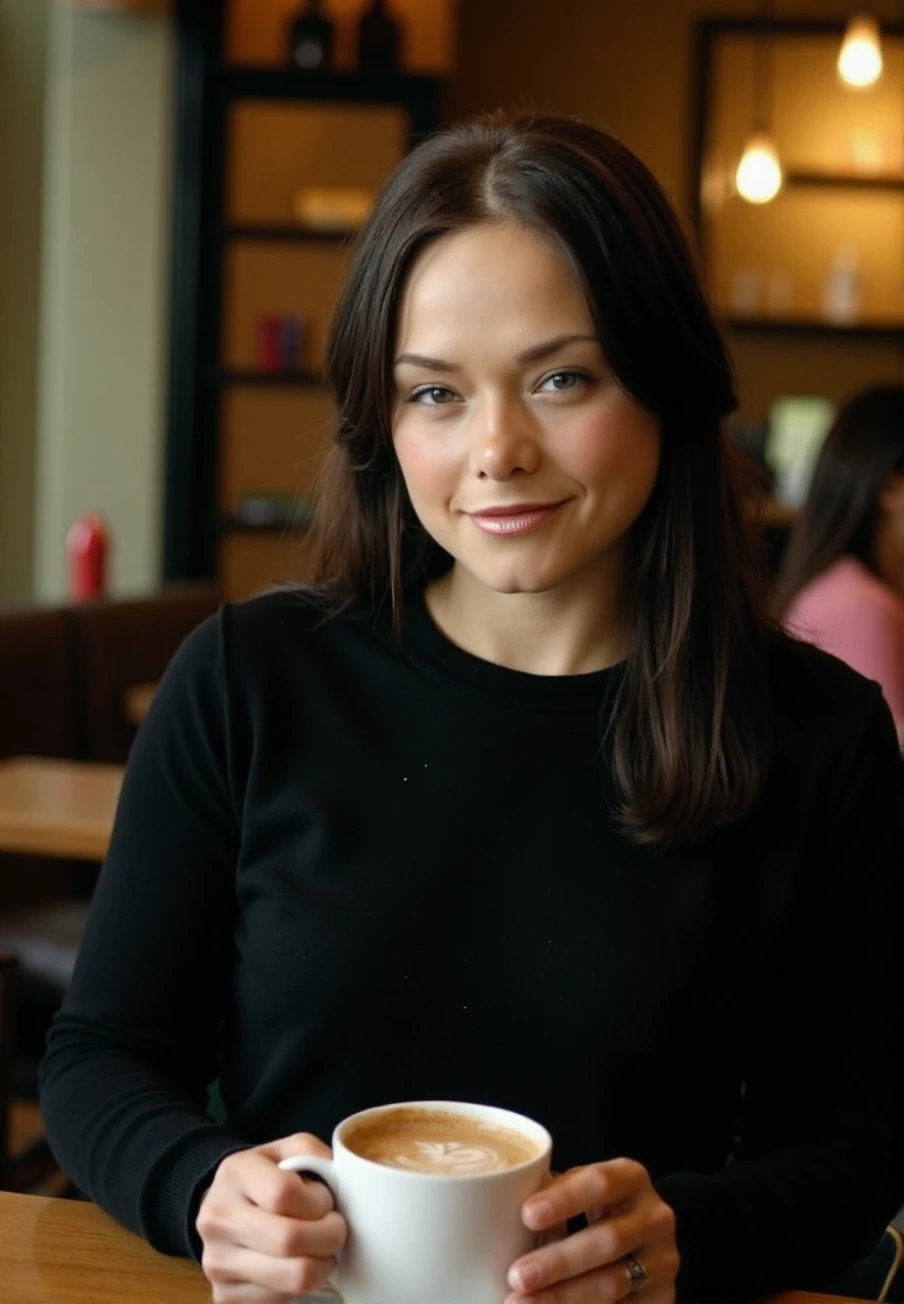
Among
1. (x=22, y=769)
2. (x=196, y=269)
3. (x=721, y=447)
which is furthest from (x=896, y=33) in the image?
(x=721, y=447)

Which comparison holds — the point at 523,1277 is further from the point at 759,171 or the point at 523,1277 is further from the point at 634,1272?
the point at 759,171

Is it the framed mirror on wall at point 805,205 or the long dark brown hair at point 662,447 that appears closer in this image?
the long dark brown hair at point 662,447

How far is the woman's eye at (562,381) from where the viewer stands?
1242 mm

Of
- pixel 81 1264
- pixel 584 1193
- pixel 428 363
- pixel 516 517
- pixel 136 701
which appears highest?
pixel 428 363

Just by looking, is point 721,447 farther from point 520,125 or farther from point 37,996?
point 37,996

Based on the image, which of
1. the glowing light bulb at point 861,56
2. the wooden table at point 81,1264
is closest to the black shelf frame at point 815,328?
the glowing light bulb at point 861,56

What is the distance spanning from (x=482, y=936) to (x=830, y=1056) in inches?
10.6

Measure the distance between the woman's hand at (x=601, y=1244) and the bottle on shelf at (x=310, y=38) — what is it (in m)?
5.90

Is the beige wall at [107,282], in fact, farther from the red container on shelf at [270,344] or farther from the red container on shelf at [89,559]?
the red container on shelf at [89,559]

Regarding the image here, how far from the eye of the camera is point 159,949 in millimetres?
1273

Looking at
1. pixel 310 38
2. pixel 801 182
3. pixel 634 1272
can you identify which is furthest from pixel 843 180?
pixel 634 1272

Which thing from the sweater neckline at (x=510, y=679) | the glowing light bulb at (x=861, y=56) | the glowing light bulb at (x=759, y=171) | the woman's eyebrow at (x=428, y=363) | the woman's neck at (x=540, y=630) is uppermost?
the glowing light bulb at (x=861, y=56)

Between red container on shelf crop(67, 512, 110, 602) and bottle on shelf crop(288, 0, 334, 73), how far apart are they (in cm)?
256

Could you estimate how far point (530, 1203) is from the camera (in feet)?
2.81
